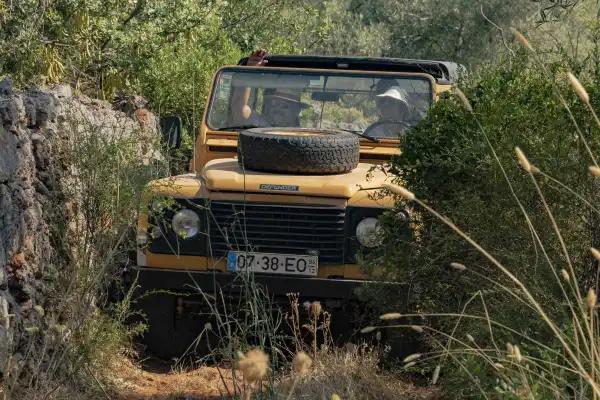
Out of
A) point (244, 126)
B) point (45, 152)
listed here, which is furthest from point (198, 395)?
point (244, 126)

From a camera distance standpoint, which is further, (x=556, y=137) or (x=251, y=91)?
(x=251, y=91)

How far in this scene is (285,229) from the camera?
7.24m

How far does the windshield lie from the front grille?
4.05 ft

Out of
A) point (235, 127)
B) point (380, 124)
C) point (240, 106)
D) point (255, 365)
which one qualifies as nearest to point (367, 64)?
point (380, 124)

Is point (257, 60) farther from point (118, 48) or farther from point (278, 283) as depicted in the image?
point (118, 48)

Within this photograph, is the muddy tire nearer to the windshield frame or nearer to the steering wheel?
the steering wheel

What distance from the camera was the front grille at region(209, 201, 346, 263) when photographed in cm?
721

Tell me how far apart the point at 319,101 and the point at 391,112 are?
501 mm

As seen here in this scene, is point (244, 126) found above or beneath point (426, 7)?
beneath

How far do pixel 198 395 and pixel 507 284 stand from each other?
6.24ft

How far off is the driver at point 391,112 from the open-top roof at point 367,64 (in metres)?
0.59

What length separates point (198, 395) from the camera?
266 inches

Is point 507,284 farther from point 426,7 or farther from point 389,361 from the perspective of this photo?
point 426,7

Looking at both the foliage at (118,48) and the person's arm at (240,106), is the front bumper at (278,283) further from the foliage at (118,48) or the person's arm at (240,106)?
the foliage at (118,48)
